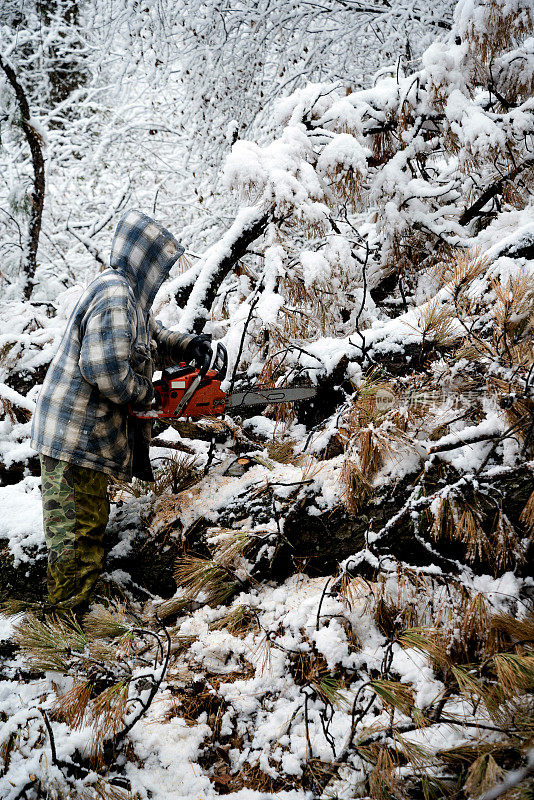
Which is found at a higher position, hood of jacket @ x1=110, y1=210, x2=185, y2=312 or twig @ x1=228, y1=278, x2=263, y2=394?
hood of jacket @ x1=110, y1=210, x2=185, y2=312

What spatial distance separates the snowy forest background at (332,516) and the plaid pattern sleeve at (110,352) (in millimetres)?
497

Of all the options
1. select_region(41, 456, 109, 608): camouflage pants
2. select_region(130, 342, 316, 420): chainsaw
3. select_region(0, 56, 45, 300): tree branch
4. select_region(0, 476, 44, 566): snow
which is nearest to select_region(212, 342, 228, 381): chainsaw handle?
select_region(130, 342, 316, 420): chainsaw

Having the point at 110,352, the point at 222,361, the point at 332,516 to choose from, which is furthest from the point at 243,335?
the point at 332,516

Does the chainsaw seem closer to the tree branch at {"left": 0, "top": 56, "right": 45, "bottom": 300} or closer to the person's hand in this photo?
the person's hand

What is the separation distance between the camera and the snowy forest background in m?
1.17

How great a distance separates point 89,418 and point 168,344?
0.57 meters

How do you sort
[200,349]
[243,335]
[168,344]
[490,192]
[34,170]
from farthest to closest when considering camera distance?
[34,170] → [490,192] → [243,335] → [168,344] → [200,349]

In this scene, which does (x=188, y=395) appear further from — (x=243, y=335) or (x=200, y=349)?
(x=243, y=335)

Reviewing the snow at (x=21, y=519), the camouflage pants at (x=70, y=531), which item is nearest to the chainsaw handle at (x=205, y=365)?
the camouflage pants at (x=70, y=531)

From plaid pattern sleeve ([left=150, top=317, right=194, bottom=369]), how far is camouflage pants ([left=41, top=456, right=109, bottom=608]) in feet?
2.14

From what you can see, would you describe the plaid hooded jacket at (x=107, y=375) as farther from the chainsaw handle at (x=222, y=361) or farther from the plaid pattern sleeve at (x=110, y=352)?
the chainsaw handle at (x=222, y=361)

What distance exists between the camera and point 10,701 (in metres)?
1.43

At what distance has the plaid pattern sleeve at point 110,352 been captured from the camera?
1.67 m

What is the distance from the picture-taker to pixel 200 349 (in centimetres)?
202
